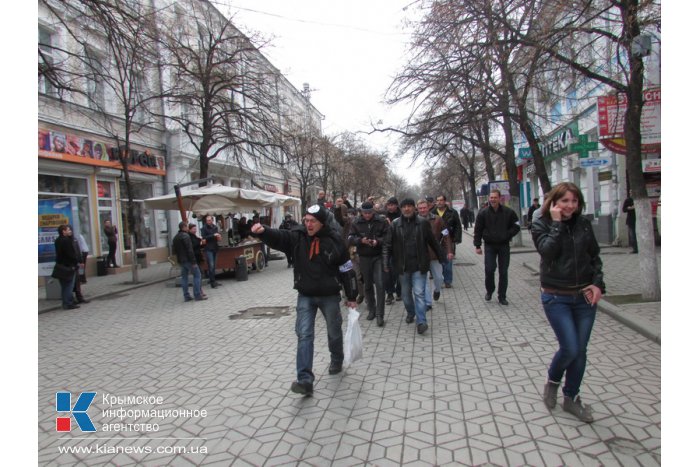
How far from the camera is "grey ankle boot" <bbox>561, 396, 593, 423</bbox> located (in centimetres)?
337

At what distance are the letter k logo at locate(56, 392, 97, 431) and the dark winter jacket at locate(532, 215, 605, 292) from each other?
4.00 m

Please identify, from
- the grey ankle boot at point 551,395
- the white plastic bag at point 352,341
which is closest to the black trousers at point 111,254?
the white plastic bag at point 352,341

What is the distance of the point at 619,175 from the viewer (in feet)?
48.6

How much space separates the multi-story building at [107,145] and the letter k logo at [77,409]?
21.0 ft

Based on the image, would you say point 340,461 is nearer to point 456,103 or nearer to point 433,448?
point 433,448

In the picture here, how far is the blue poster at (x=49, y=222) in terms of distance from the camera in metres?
12.7

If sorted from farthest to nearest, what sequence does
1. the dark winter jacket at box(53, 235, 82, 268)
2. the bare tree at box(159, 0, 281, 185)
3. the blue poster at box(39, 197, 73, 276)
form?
the bare tree at box(159, 0, 281, 185) < the blue poster at box(39, 197, 73, 276) < the dark winter jacket at box(53, 235, 82, 268)

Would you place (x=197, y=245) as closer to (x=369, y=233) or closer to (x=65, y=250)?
(x=65, y=250)

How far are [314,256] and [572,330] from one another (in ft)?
7.51

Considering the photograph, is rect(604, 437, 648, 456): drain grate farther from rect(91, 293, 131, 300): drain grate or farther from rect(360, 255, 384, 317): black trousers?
rect(91, 293, 131, 300): drain grate

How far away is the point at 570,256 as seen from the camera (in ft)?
11.2

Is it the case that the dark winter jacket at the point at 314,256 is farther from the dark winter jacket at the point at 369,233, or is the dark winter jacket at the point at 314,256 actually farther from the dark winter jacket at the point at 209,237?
the dark winter jacket at the point at 209,237

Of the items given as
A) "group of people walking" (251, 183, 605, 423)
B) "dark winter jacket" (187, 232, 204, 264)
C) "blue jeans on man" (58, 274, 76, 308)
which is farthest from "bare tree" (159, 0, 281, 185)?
"group of people walking" (251, 183, 605, 423)

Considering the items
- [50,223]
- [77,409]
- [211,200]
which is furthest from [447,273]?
[50,223]
